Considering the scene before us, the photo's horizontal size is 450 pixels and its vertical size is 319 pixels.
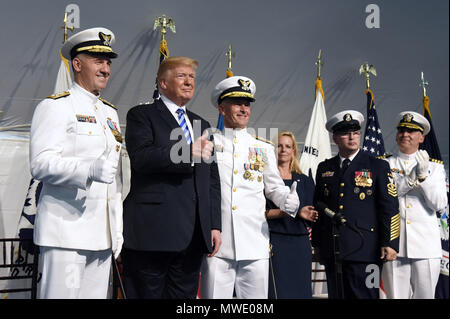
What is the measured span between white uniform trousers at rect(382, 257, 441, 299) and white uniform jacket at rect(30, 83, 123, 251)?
6.91 ft

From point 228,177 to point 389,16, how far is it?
3712mm

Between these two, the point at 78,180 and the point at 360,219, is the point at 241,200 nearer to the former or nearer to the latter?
the point at 360,219

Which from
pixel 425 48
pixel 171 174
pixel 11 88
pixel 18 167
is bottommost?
pixel 171 174

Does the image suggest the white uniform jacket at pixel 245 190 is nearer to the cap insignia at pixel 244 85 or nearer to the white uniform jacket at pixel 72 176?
the cap insignia at pixel 244 85

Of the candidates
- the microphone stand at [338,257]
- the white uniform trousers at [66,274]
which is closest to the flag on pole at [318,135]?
the microphone stand at [338,257]

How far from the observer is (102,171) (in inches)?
70.1

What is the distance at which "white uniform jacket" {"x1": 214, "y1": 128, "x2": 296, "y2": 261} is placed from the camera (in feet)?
8.18

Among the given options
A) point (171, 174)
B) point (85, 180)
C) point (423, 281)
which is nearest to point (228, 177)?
point (171, 174)

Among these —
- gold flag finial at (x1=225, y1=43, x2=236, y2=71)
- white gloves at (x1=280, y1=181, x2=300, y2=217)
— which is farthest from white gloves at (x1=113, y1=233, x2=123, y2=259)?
gold flag finial at (x1=225, y1=43, x2=236, y2=71)

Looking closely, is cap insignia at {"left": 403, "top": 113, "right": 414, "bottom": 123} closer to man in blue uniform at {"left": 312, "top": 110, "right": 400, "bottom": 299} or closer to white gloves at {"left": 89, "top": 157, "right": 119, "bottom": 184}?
man in blue uniform at {"left": 312, "top": 110, "right": 400, "bottom": 299}

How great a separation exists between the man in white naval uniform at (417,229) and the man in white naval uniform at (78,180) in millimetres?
2149

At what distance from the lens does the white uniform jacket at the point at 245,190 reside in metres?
2.49

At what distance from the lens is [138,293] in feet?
6.73

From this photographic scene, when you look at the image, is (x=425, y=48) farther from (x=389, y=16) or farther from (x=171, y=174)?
(x=171, y=174)
